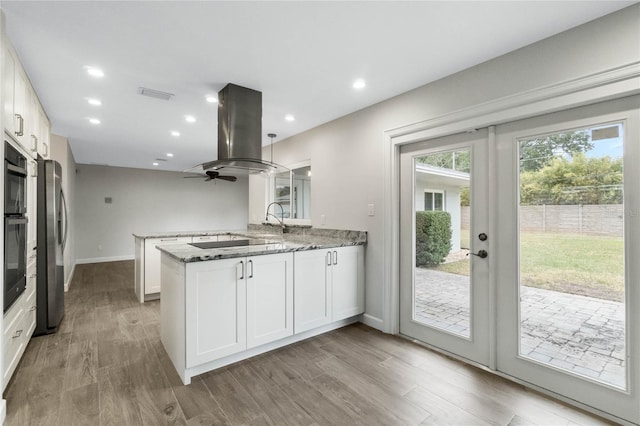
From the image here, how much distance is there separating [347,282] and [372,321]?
0.51 metres

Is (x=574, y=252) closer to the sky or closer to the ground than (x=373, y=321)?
closer to the sky

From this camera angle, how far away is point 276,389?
2.08m

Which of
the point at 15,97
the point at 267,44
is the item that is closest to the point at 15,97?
the point at 15,97

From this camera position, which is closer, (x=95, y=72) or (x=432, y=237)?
(x=95, y=72)

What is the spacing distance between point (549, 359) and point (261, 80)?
10.2 feet

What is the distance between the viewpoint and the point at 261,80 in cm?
266

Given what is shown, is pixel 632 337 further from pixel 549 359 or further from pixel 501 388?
pixel 501 388

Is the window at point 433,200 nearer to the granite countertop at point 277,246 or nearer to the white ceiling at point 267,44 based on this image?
the granite countertop at point 277,246

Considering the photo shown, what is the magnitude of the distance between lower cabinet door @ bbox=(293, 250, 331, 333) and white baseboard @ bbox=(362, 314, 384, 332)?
0.49 metres

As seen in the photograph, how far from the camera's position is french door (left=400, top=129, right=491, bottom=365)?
7.91 ft

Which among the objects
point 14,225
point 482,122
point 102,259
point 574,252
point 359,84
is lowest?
point 102,259

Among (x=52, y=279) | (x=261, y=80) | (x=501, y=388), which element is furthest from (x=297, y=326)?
(x=52, y=279)

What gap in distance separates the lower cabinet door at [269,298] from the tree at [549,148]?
6.64ft

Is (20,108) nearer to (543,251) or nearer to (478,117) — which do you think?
(478,117)
